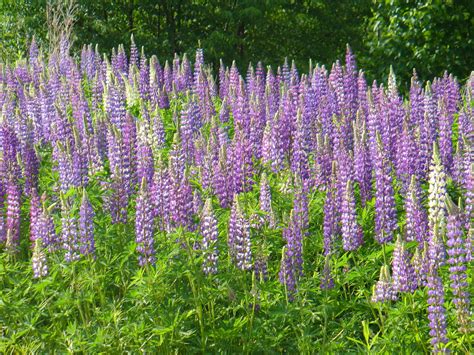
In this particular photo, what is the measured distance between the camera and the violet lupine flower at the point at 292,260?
14.9 feet

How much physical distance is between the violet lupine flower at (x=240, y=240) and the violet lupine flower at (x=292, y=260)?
212mm

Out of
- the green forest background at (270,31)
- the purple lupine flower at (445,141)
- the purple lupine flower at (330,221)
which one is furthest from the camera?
the green forest background at (270,31)

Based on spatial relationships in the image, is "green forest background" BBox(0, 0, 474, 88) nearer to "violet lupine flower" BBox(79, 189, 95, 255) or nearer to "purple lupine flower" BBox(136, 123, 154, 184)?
"purple lupine flower" BBox(136, 123, 154, 184)

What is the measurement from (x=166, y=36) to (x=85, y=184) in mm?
10844

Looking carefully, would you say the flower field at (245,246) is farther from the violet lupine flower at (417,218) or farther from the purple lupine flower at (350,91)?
the purple lupine flower at (350,91)

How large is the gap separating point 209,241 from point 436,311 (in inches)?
55.2

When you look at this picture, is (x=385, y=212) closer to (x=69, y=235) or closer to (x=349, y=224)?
(x=349, y=224)

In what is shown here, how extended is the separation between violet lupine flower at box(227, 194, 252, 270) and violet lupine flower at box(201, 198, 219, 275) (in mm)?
101

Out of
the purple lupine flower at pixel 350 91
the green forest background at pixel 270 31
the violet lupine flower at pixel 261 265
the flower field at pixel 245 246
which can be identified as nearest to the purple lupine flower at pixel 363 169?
the flower field at pixel 245 246

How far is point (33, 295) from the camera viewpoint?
4746 millimetres

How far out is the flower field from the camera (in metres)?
4.35

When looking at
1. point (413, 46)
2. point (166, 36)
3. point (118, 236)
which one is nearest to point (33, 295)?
point (118, 236)

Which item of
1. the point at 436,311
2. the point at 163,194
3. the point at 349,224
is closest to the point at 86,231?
the point at 163,194

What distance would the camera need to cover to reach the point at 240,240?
15.1 ft
